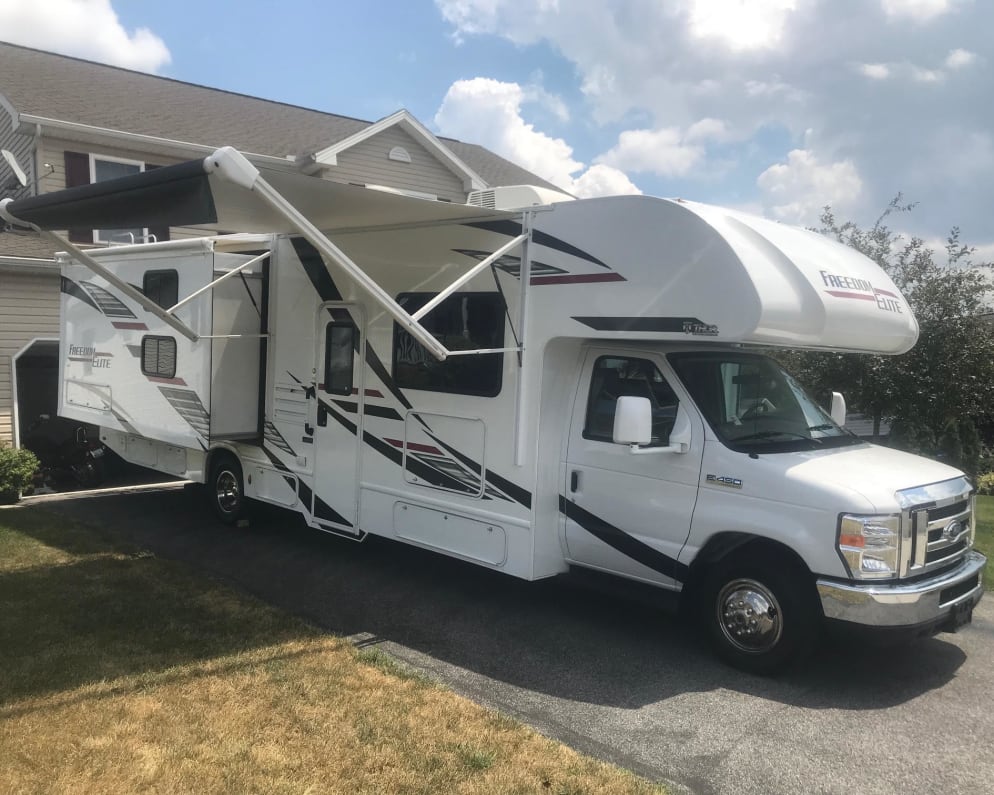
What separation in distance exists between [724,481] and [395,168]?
45.9 feet

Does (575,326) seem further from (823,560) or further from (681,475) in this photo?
(823,560)

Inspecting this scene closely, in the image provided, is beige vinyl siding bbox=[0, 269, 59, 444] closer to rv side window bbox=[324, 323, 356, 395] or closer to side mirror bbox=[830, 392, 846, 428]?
rv side window bbox=[324, 323, 356, 395]

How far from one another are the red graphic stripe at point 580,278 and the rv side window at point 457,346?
36 cm

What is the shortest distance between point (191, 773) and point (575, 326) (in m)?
3.27

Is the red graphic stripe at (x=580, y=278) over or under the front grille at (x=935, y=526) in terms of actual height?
over

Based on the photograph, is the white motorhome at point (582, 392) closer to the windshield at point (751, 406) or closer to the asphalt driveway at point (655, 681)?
the windshield at point (751, 406)

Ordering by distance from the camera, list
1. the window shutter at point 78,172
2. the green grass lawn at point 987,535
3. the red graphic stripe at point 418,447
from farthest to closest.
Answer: the window shutter at point 78,172 < the green grass lawn at point 987,535 < the red graphic stripe at point 418,447

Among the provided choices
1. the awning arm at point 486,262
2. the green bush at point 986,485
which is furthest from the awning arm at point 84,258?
the green bush at point 986,485

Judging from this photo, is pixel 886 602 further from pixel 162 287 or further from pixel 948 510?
pixel 162 287

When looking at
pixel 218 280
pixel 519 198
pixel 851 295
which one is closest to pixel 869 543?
pixel 851 295

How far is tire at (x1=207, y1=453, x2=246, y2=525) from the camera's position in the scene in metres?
8.17

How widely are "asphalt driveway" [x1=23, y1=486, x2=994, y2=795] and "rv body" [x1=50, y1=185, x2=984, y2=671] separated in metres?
0.41

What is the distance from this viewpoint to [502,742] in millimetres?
4051

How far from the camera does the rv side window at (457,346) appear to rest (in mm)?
5777
